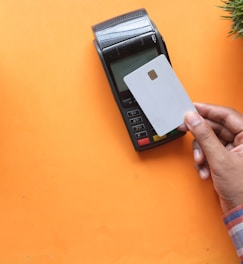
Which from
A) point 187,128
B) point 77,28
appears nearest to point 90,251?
point 187,128

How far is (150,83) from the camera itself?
74 centimetres

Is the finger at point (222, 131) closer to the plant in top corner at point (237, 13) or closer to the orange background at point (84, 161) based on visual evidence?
the orange background at point (84, 161)

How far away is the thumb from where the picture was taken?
69 cm

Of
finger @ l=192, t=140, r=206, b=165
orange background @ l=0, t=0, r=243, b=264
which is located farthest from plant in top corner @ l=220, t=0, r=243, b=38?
finger @ l=192, t=140, r=206, b=165

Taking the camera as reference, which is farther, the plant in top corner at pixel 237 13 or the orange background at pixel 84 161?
the orange background at pixel 84 161

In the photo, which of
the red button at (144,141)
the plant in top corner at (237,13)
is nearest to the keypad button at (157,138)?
the red button at (144,141)

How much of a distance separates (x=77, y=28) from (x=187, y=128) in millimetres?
281

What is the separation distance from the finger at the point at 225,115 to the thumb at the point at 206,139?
0.04 m

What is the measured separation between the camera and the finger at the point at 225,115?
745 millimetres

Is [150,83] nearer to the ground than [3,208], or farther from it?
farther from it

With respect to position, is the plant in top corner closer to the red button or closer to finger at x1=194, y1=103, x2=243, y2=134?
finger at x1=194, y1=103, x2=243, y2=134

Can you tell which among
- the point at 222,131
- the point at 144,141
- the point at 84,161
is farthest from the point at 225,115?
the point at 84,161

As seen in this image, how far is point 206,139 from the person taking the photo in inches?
27.5

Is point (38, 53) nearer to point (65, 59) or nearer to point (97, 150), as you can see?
point (65, 59)
